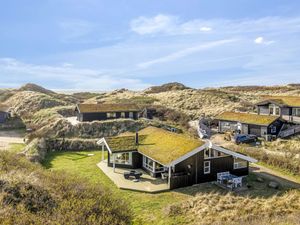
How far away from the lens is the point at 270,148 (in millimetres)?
37656

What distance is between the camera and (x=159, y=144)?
28.0 meters

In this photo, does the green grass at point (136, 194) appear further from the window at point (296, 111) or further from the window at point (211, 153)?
the window at point (296, 111)

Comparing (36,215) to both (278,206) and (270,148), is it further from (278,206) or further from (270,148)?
(270,148)

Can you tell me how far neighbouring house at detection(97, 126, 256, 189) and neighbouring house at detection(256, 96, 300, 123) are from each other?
78.5ft

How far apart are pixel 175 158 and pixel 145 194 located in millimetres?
3853

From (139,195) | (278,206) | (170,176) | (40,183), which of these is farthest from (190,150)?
(40,183)

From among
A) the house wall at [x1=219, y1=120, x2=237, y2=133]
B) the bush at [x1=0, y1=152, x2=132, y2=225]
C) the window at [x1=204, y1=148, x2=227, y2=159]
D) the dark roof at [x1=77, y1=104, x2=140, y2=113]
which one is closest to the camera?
the bush at [x1=0, y1=152, x2=132, y2=225]

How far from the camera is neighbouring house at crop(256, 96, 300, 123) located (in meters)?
46.3

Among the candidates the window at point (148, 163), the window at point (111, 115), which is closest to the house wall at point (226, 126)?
the window at point (111, 115)

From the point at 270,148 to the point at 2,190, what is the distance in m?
34.1

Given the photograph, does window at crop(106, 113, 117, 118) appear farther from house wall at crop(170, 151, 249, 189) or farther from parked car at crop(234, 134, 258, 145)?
house wall at crop(170, 151, 249, 189)

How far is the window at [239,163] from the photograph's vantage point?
26.9m

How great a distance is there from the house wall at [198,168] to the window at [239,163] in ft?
1.25

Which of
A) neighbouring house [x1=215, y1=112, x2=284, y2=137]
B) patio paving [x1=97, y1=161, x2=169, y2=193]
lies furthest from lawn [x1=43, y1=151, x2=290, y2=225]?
neighbouring house [x1=215, y1=112, x2=284, y2=137]
